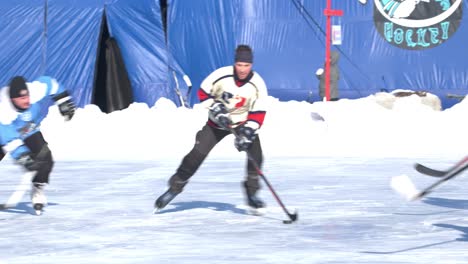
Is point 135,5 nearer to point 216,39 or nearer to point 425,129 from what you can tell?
point 216,39

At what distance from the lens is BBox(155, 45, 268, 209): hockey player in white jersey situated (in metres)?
10.3

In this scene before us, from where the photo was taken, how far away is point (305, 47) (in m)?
25.7

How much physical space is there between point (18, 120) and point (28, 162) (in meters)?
0.39

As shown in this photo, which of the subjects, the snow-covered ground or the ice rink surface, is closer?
the ice rink surface

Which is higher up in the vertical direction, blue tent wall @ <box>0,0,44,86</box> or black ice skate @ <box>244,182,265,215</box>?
black ice skate @ <box>244,182,265,215</box>

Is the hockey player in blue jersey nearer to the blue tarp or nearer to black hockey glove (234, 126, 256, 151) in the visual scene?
black hockey glove (234, 126, 256, 151)

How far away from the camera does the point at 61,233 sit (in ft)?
31.7

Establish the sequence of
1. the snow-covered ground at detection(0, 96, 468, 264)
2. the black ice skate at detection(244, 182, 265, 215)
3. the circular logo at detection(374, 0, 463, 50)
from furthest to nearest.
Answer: the circular logo at detection(374, 0, 463, 50) < the black ice skate at detection(244, 182, 265, 215) < the snow-covered ground at detection(0, 96, 468, 264)

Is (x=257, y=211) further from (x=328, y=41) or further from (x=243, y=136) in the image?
(x=328, y=41)

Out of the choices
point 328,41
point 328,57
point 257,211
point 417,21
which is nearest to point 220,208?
point 257,211

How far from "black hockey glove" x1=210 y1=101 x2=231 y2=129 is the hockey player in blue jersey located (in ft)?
4.76

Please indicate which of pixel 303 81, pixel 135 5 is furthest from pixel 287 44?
pixel 135 5

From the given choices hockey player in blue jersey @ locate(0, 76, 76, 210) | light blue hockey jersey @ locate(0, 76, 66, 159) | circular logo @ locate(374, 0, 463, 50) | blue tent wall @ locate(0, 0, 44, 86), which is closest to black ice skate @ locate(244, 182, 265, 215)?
hockey player in blue jersey @ locate(0, 76, 76, 210)

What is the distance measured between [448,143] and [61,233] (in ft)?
33.2
